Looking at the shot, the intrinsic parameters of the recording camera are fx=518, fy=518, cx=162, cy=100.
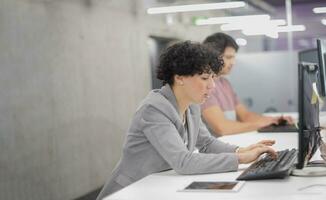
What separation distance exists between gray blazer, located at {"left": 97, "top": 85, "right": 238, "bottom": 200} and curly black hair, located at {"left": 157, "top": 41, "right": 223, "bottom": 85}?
0.08 meters

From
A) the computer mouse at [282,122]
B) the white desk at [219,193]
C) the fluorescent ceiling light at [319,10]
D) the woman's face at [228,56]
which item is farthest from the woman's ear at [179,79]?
the fluorescent ceiling light at [319,10]

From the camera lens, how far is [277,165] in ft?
7.04

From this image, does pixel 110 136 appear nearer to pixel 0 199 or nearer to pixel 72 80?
pixel 72 80

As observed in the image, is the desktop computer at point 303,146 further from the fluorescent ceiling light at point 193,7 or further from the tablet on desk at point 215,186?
the fluorescent ceiling light at point 193,7

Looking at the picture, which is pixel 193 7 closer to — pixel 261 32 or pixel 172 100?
pixel 261 32

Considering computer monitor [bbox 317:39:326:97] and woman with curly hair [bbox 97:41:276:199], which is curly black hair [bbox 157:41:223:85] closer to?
woman with curly hair [bbox 97:41:276:199]

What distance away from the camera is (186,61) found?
2.40 metres

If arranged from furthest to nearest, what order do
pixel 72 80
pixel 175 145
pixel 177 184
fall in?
pixel 72 80 < pixel 175 145 < pixel 177 184

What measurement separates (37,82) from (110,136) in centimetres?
177

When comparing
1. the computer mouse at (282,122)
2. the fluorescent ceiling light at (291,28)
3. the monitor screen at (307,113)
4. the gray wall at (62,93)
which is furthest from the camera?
the fluorescent ceiling light at (291,28)

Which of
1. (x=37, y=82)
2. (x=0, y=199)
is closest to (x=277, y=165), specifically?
(x=0, y=199)

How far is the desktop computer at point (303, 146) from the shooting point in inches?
77.6

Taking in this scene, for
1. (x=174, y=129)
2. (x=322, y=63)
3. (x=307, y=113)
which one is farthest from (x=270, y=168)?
(x=322, y=63)

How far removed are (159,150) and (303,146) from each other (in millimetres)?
609
